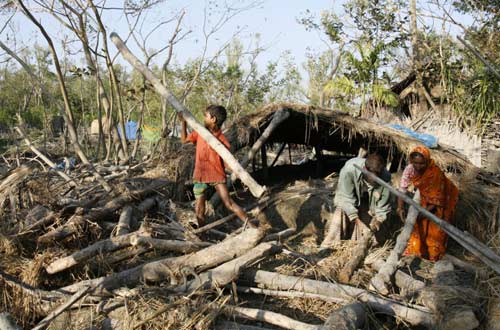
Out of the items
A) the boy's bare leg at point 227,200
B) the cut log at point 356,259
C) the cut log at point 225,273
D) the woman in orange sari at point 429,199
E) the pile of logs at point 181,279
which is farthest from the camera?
the woman in orange sari at point 429,199

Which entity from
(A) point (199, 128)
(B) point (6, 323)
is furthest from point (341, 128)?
(B) point (6, 323)

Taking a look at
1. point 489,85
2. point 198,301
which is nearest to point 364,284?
point 198,301

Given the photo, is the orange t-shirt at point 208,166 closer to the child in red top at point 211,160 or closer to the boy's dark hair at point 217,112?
the child in red top at point 211,160

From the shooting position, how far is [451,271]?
4.35 m

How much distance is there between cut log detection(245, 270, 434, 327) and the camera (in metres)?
3.49

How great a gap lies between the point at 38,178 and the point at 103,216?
0.83m

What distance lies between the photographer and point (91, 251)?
417 centimetres

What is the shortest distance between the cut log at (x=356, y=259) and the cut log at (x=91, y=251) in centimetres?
175

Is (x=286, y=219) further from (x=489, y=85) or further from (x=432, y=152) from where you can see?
(x=489, y=85)

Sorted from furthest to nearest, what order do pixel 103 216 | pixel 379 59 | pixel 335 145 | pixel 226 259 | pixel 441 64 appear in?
pixel 379 59 < pixel 441 64 < pixel 335 145 < pixel 103 216 < pixel 226 259

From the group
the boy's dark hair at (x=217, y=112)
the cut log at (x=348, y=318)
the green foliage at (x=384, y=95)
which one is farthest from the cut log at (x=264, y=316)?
the green foliage at (x=384, y=95)

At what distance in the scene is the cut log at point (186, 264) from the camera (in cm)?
393

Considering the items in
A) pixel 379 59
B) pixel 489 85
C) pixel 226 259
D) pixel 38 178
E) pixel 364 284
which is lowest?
pixel 364 284

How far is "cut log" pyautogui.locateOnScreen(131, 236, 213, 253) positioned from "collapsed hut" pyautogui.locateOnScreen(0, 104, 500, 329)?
10 millimetres
